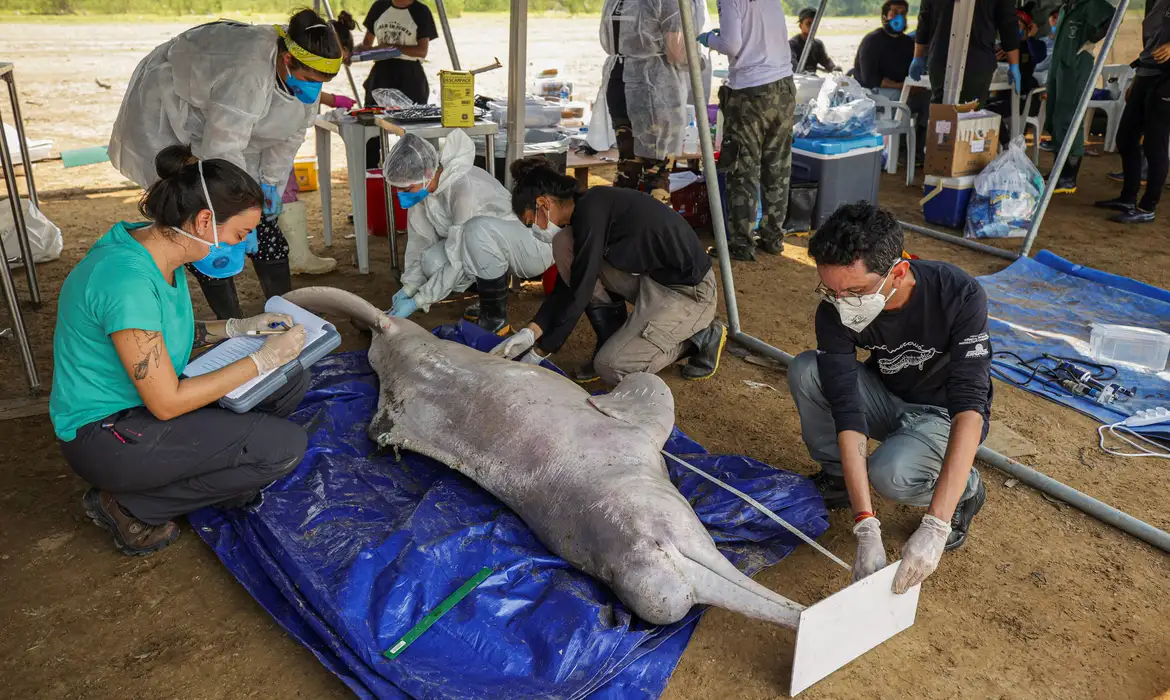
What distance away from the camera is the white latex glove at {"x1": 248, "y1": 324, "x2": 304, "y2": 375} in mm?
2838

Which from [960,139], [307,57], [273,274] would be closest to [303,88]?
[307,57]

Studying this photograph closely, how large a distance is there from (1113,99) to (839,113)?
4.24 meters

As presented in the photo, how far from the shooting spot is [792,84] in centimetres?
584

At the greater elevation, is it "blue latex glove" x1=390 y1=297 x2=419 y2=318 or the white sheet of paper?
the white sheet of paper

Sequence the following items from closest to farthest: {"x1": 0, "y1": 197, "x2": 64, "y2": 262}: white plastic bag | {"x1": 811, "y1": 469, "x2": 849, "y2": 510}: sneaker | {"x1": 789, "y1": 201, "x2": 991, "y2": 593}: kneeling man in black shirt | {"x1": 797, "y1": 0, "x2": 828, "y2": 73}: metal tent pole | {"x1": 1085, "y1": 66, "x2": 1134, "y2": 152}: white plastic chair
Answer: {"x1": 789, "y1": 201, "x2": 991, "y2": 593}: kneeling man in black shirt
{"x1": 811, "y1": 469, "x2": 849, "y2": 510}: sneaker
{"x1": 0, "y1": 197, "x2": 64, "y2": 262}: white plastic bag
{"x1": 797, "y1": 0, "x2": 828, "y2": 73}: metal tent pole
{"x1": 1085, "y1": 66, "x2": 1134, "y2": 152}: white plastic chair

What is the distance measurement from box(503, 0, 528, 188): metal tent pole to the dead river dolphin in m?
2.18

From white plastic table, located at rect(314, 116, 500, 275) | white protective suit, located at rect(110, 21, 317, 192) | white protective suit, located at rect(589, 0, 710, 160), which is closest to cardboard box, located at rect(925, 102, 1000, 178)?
white protective suit, located at rect(589, 0, 710, 160)

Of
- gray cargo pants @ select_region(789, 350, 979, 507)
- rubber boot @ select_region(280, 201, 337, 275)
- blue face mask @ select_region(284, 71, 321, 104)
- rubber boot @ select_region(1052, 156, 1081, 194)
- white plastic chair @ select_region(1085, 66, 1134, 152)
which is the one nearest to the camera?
gray cargo pants @ select_region(789, 350, 979, 507)

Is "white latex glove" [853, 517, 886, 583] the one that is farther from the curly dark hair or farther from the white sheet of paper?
the white sheet of paper

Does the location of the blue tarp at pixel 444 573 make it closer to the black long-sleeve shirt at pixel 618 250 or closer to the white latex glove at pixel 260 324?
the white latex glove at pixel 260 324

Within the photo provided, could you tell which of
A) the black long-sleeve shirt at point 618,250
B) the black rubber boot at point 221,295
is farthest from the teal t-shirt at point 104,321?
the black long-sleeve shirt at point 618,250

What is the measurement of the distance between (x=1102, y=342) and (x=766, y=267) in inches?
85.6

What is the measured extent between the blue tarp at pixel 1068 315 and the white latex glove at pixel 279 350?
341cm

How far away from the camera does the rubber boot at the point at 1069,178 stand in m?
7.62
